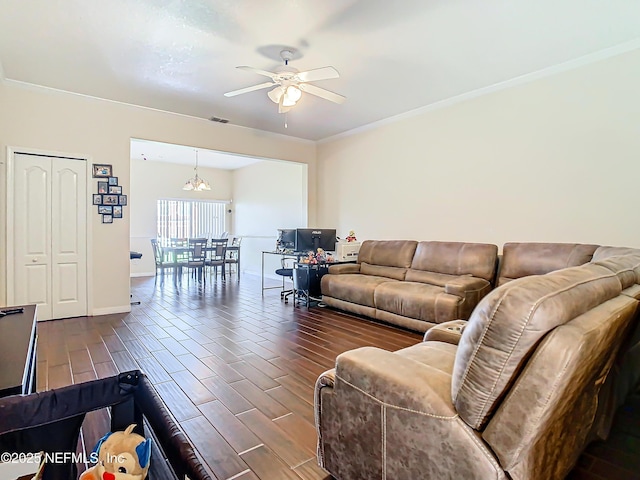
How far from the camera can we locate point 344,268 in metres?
5.10

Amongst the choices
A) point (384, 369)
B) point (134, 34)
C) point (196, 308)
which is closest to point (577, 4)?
point (384, 369)

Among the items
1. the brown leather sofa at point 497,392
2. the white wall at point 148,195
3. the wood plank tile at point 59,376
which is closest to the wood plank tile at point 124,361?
the wood plank tile at point 59,376

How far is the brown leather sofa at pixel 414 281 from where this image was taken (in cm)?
369

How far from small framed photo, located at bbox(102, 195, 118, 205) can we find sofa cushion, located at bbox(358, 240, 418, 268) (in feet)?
11.7

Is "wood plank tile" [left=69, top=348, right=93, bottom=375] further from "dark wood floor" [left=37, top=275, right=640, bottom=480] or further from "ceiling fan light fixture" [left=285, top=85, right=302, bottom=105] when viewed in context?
"ceiling fan light fixture" [left=285, top=85, right=302, bottom=105]

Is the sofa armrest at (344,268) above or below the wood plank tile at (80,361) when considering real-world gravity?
above

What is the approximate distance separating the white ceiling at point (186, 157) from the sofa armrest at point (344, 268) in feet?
10.8

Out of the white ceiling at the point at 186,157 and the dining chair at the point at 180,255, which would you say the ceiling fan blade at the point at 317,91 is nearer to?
the white ceiling at the point at 186,157

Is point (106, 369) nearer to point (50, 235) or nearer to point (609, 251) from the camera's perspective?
point (50, 235)

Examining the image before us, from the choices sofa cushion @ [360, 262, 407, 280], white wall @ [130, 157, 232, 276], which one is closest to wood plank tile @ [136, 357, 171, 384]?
sofa cushion @ [360, 262, 407, 280]

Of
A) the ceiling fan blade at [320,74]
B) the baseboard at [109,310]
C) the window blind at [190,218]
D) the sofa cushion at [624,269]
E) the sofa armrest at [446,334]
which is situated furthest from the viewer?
the window blind at [190,218]

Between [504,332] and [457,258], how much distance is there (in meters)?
3.44

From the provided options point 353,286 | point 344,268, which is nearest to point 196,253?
point 344,268

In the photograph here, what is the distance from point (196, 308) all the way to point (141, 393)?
11.7 ft
